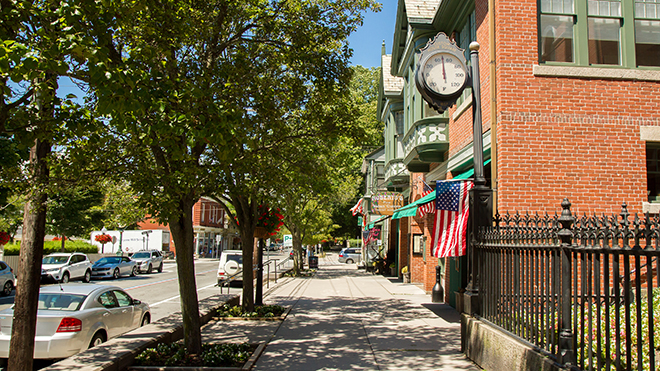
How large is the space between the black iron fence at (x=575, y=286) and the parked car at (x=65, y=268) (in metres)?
22.4

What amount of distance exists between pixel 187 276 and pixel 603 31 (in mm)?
9365

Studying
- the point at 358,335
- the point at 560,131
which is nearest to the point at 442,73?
the point at 560,131

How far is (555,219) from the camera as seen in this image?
5.29m

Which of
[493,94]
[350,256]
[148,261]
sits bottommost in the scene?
[350,256]

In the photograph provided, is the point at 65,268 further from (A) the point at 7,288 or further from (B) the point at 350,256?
(B) the point at 350,256

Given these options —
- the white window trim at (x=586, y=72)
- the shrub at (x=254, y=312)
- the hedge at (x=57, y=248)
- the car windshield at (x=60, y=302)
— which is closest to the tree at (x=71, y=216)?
the hedge at (x=57, y=248)

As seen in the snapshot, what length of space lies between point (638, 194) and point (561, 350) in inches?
245

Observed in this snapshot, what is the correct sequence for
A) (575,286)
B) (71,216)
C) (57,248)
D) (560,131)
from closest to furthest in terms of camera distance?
(575,286)
(560,131)
(71,216)
(57,248)

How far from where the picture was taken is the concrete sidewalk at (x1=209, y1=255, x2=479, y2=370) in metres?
7.98

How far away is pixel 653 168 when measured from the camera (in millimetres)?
10375

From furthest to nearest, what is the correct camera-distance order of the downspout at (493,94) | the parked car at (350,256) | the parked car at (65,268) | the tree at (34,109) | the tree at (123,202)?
the parked car at (350,256), the parked car at (65,268), the tree at (123,202), the downspout at (493,94), the tree at (34,109)

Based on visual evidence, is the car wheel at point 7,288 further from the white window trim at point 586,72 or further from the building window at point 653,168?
the building window at point 653,168

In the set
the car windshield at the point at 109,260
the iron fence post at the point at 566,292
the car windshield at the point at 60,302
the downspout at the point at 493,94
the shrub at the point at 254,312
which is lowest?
the shrub at the point at 254,312

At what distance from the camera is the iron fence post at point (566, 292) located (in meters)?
5.04
